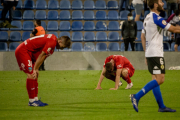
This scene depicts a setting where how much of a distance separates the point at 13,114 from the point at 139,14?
503 inches

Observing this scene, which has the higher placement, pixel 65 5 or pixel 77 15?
pixel 65 5

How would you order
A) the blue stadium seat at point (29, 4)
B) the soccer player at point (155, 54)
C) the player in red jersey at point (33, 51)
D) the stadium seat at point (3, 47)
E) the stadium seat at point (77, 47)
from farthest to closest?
the blue stadium seat at point (29, 4)
the stadium seat at point (77, 47)
the stadium seat at point (3, 47)
the player in red jersey at point (33, 51)
the soccer player at point (155, 54)

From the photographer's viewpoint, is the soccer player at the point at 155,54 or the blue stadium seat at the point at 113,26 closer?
the soccer player at the point at 155,54

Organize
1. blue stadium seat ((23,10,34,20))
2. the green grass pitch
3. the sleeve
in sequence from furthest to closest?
blue stadium seat ((23,10,34,20)), the sleeve, the green grass pitch

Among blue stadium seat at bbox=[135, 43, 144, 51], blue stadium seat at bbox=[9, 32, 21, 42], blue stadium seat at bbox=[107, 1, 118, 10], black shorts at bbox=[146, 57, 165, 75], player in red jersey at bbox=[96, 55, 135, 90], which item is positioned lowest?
blue stadium seat at bbox=[135, 43, 144, 51]

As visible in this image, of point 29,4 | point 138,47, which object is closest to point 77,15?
point 29,4

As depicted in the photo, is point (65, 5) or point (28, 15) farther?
point (65, 5)

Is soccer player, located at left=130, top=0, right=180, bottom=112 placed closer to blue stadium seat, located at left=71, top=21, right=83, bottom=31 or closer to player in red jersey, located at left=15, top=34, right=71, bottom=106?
player in red jersey, located at left=15, top=34, right=71, bottom=106

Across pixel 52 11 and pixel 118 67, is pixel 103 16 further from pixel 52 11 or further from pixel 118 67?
pixel 118 67

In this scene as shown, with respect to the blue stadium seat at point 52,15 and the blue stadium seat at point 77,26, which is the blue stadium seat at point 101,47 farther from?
the blue stadium seat at point 52,15

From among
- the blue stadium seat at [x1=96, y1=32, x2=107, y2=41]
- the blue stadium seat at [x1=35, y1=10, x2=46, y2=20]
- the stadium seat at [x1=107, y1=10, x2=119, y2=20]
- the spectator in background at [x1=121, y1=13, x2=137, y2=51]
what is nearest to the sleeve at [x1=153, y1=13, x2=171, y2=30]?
the spectator in background at [x1=121, y1=13, x2=137, y2=51]

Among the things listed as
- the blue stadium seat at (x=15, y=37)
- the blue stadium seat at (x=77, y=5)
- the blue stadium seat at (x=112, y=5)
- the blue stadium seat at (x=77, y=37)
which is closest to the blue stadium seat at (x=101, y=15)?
the blue stadium seat at (x=112, y=5)

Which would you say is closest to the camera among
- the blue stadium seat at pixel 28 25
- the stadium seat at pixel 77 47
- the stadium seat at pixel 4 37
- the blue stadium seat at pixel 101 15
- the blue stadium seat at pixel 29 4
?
the stadium seat at pixel 77 47

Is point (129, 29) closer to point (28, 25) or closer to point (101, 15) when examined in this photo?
point (101, 15)
